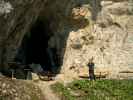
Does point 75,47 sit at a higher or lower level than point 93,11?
lower

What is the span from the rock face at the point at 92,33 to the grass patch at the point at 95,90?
401cm

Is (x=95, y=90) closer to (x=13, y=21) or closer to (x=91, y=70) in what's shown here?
(x=91, y=70)

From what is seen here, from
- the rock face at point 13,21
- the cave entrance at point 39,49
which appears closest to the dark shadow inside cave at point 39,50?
the cave entrance at point 39,49

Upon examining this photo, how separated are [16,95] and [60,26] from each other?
10435mm

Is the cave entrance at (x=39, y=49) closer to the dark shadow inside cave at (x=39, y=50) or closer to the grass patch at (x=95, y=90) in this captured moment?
the dark shadow inside cave at (x=39, y=50)

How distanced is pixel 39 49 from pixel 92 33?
4357 mm

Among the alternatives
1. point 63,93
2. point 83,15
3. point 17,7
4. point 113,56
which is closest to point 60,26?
point 83,15

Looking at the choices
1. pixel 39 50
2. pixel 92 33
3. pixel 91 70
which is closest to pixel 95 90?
pixel 91 70

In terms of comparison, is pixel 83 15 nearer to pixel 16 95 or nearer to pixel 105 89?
pixel 105 89

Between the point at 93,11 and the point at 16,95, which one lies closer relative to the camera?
the point at 16,95

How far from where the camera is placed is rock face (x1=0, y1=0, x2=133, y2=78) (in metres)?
27.5

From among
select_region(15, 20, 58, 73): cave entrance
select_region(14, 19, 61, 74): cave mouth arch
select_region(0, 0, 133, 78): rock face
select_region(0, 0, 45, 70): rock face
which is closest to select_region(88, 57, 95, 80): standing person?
select_region(0, 0, 133, 78): rock face

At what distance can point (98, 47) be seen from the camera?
2784 centimetres

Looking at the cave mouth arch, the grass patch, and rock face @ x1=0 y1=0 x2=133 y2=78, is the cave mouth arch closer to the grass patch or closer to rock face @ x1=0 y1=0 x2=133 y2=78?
rock face @ x1=0 y1=0 x2=133 y2=78
